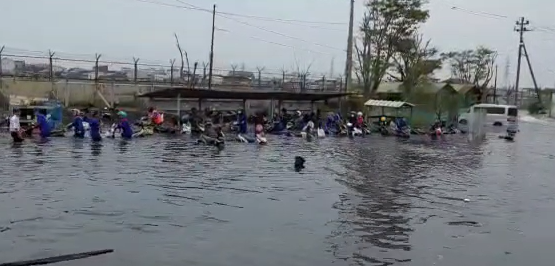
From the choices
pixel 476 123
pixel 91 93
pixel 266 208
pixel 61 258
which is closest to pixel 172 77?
pixel 91 93

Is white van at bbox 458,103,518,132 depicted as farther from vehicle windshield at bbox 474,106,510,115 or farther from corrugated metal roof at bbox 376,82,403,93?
corrugated metal roof at bbox 376,82,403,93

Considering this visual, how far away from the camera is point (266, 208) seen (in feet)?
44.2

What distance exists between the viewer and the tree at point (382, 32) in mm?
57175

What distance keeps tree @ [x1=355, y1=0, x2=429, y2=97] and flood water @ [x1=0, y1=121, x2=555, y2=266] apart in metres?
33.2

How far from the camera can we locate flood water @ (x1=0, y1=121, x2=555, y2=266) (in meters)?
9.91

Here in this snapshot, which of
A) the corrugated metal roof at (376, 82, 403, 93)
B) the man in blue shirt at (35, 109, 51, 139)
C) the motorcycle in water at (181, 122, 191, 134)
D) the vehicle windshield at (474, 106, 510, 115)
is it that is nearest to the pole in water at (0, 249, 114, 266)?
the man in blue shirt at (35, 109, 51, 139)

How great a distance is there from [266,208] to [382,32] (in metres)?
46.2

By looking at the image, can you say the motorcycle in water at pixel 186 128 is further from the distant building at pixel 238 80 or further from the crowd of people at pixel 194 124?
the distant building at pixel 238 80

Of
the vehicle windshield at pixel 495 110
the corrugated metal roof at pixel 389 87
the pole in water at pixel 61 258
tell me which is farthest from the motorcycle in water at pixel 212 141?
the corrugated metal roof at pixel 389 87

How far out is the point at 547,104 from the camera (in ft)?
231

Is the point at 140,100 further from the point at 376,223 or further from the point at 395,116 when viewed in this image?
the point at 376,223

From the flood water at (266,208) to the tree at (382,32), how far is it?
3323cm

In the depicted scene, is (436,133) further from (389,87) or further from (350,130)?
(389,87)

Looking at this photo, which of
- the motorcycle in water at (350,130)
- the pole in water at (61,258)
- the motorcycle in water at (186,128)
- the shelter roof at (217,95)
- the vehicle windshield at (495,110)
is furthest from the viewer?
the vehicle windshield at (495,110)
